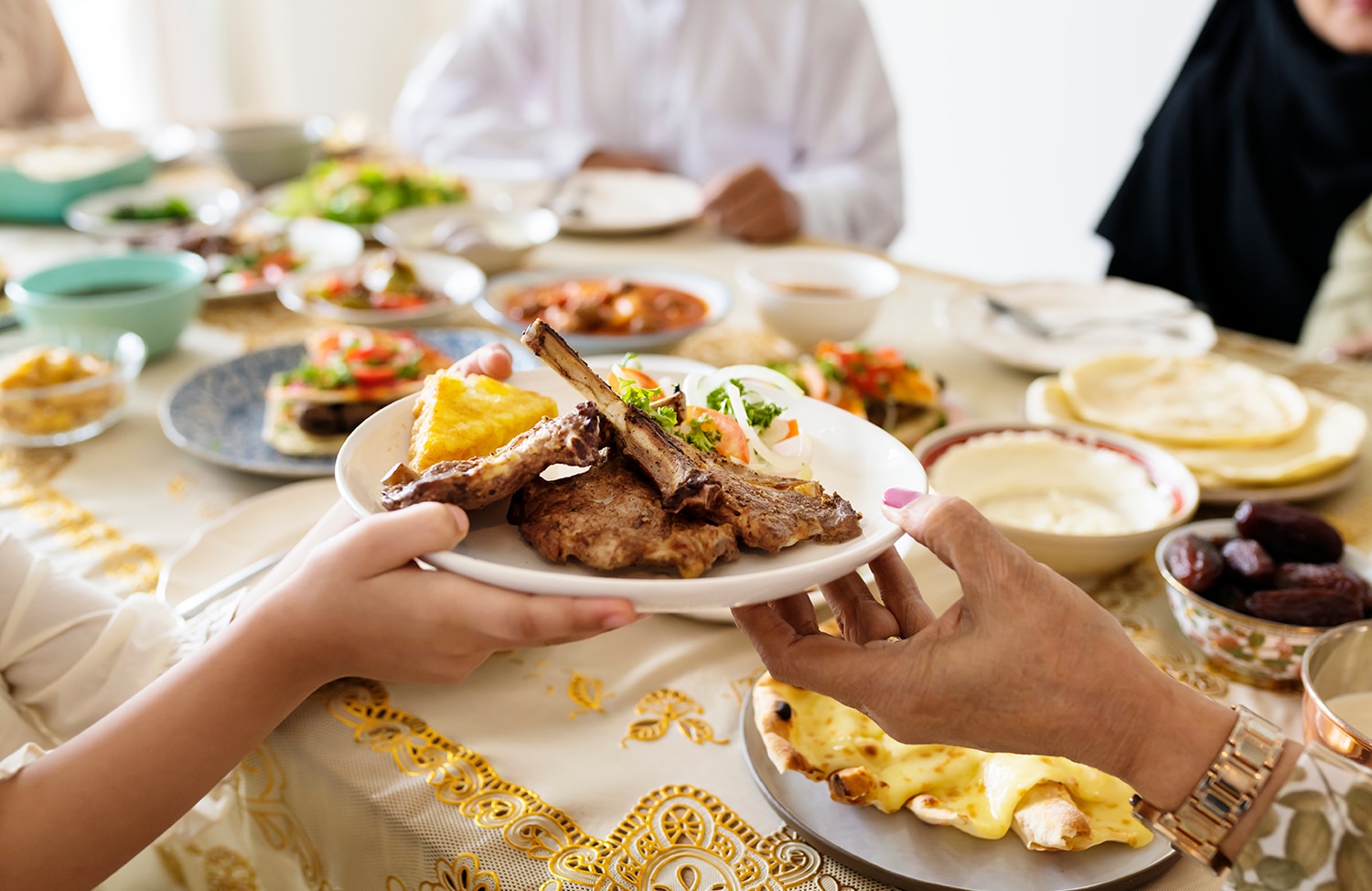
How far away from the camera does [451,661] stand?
3.79ft

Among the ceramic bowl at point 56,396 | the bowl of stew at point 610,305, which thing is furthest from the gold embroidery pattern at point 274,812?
the bowl of stew at point 610,305

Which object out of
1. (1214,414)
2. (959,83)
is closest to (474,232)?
(1214,414)

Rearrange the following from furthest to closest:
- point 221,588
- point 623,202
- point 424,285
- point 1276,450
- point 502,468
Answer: point 623,202 < point 424,285 < point 1276,450 < point 221,588 < point 502,468

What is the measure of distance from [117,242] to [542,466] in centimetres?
334

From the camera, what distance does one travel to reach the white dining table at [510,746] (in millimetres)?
1233

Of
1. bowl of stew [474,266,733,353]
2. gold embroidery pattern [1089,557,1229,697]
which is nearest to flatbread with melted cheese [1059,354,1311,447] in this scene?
gold embroidery pattern [1089,557,1229,697]

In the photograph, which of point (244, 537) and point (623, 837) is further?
point (244, 537)

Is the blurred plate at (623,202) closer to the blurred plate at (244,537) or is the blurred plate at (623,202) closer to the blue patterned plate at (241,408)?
the blue patterned plate at (241,408)

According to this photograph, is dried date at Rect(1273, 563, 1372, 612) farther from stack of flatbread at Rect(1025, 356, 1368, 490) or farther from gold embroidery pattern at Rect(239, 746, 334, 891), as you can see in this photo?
gold embroidery pattern at Rect(239, 746, 334, 891)

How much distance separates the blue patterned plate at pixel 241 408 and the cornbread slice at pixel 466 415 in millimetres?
906

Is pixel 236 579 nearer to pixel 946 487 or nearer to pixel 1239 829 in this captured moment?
pixel 946 487

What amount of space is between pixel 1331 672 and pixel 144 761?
1690 millimetres

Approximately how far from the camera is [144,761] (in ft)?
3.94

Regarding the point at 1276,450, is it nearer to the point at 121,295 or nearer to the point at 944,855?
the point at 944,855
